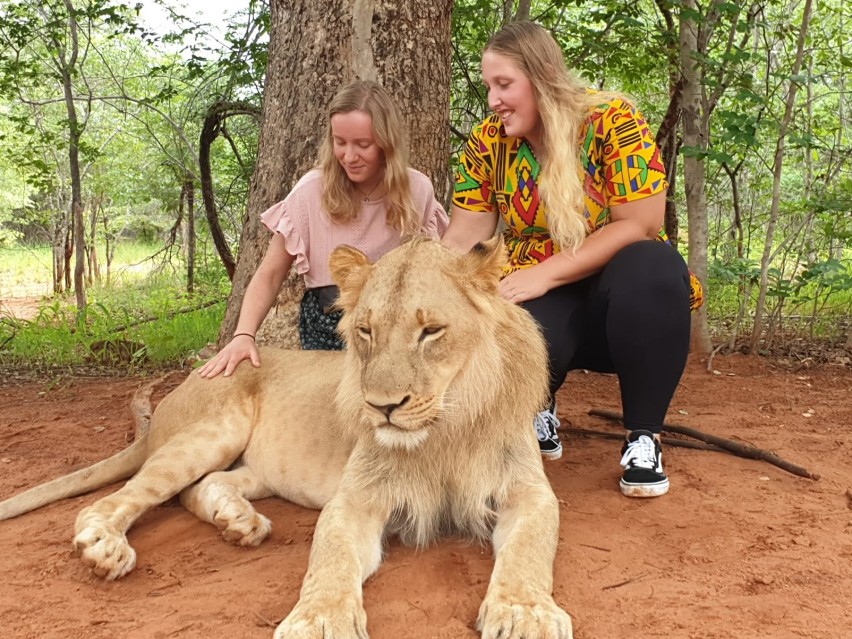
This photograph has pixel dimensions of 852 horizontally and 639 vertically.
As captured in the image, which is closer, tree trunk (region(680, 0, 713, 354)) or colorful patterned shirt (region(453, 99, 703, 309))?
colorful patterned shirt (region(453, 99, 703, 309))

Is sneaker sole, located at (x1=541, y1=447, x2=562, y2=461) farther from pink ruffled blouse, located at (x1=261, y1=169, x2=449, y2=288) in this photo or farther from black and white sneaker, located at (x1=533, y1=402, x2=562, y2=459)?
pink ruffled blouse, located at (x1=261, y1=169, x2=449, y2=288)

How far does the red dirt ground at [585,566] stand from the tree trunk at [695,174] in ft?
6.63

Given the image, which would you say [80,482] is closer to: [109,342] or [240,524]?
[240,524]

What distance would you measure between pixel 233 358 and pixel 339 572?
1410 mm

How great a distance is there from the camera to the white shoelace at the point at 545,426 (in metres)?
3.43

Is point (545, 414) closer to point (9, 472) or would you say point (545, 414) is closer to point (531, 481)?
point (531, 481)

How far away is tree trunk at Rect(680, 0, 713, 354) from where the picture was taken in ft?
17.9

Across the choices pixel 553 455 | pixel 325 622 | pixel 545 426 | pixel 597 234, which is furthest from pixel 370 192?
pixel 325 622

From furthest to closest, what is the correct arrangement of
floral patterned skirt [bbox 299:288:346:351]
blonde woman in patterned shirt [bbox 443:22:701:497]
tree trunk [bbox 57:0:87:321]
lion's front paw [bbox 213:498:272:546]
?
tree trunk [bbox 57:0:87:321]
floral patterned skirt [bbox 299:288:346:351]
blonde woman in patterned shirt [bbox 443:22:701:497]
lion's front paw [bbox 213:498:272:546]

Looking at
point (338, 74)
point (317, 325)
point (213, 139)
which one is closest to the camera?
point (317, 325)

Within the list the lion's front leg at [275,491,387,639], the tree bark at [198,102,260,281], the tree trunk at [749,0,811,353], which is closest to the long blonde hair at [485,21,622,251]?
the lion's front leg at [275,491,387,639]

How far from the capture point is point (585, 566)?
2.29 metres

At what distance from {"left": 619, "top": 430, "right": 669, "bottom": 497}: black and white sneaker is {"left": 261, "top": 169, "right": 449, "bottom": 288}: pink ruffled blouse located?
134 centimetres

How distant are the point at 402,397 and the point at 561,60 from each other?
174 centimetres
